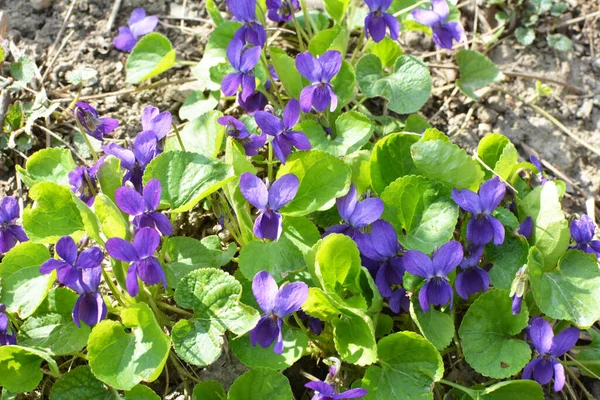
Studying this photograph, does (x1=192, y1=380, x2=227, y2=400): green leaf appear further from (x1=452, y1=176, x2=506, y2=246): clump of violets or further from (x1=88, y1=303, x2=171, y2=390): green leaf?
(x1=452, y1=176, x2=506, y2=246): clump of violets

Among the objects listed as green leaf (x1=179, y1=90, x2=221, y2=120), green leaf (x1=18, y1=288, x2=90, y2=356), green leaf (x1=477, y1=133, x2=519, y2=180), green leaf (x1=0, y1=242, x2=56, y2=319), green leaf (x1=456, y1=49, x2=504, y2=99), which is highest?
green leaf (x1=0, y1=242, x2=56, y2=319)

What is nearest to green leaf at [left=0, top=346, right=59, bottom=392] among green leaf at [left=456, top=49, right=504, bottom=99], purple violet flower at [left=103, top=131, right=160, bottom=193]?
purple violet flower at [left=103, top=131, right=160, bottom=193]

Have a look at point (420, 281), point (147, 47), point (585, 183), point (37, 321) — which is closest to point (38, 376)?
point (37, 321)

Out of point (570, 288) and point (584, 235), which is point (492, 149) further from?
point (570, 288)

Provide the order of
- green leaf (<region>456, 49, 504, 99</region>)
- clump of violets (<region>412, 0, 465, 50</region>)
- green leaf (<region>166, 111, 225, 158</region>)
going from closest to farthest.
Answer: green leaf (<region>166, 111, 225, 158</region>)
clump of violets (<region>412, 0, 465, 50</region>)
green leaf (<region>456, 49, 504, 99</region>)

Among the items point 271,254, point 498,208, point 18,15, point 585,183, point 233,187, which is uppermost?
point 18,15

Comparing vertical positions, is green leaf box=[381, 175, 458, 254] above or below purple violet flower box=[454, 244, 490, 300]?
above

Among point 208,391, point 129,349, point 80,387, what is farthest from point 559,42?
point 80,387

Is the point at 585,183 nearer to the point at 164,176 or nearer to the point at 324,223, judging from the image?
the point at 324,223
